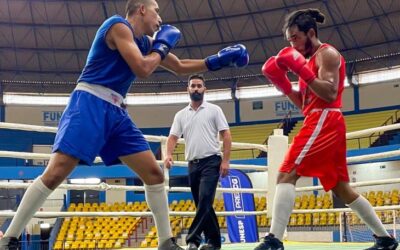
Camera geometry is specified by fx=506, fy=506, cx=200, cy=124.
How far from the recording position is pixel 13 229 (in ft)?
8.54

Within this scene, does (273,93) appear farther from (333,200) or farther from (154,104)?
(333,200)

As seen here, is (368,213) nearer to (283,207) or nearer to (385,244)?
(385,244)

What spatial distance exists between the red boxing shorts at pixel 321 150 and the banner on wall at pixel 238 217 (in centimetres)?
241

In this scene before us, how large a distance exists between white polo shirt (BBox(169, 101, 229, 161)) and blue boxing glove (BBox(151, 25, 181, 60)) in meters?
1.36

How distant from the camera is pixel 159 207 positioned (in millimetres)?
2920

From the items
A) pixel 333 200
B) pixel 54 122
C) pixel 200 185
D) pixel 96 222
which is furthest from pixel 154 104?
pixel 200 185

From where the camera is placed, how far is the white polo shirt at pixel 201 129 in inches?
161

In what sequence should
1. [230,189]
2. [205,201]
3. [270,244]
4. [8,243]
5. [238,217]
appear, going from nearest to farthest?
[8,243] < [270,244] < [205,201] < [230,189] < [238,217]

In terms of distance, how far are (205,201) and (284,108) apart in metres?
18.3

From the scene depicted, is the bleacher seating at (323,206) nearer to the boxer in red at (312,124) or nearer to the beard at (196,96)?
the beard at (196,96)

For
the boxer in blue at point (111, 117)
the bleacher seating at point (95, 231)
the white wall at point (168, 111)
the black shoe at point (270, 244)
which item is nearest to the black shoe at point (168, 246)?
the boxer in blue at point (111, 117)

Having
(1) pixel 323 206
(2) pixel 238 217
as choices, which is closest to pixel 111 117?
(2) pixel 238 217

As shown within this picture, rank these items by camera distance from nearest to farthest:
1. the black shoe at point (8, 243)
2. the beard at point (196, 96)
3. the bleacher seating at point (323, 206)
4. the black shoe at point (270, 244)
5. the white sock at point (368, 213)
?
the black shoe at point (8, 243) → the black shoe at point (270, 244) → the white sock at point (368, 213) → the beard at point (196, 96) → the bleacher seating at point (323, 206)

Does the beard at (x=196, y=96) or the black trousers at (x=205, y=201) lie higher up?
the beard at (x=196, y=96)
